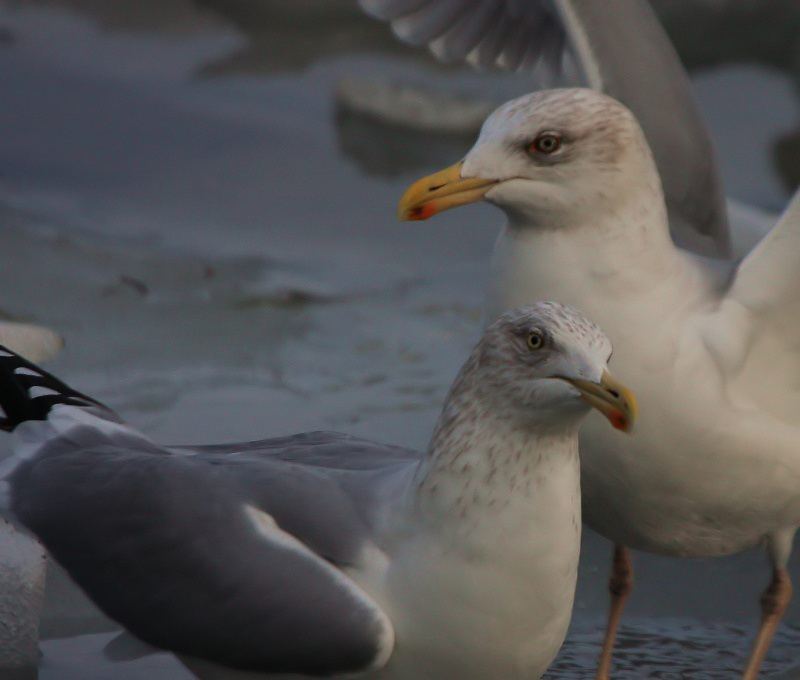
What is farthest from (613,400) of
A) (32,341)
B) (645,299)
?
(32,341)

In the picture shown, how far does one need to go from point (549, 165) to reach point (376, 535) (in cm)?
81

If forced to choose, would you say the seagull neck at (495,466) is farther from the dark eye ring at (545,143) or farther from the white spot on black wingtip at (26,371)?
the white spot on black wingtip at (26,371)

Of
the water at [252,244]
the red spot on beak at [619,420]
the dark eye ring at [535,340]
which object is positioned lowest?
the water at [252,244]

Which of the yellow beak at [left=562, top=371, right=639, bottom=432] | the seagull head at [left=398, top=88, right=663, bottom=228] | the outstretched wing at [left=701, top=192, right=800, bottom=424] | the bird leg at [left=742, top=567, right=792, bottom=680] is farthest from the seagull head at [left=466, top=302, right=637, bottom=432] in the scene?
the bird leg at [left=742, top=567, right=792, bottom=680]

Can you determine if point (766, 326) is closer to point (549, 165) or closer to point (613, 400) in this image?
point (549, 165)

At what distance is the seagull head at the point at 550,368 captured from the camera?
2.62 meters

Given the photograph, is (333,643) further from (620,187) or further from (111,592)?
(620,187)

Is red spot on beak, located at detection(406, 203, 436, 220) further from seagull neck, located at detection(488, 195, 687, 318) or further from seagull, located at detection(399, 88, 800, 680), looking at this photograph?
seagull neck, located at detection(488, 195, 687, 318)

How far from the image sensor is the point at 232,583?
287cm

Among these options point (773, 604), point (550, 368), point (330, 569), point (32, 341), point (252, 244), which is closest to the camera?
point (550, 368)

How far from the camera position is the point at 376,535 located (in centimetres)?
283

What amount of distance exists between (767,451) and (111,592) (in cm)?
124

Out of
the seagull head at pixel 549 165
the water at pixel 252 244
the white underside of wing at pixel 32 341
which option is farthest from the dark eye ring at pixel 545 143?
the white underside of wing at pixel 32 341

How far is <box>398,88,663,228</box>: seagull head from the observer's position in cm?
318
